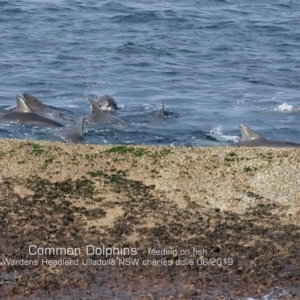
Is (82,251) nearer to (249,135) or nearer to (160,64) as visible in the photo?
(249,135)

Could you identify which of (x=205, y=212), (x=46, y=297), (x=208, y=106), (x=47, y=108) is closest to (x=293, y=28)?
(x=208, y=106)

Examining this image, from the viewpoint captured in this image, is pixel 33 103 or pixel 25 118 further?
pixel 33 103

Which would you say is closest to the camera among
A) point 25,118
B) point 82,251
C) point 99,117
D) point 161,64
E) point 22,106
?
point 82,251

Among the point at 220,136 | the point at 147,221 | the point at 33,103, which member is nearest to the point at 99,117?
the point at 33,103

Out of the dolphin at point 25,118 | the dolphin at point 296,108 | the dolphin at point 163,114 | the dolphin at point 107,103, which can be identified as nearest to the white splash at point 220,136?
the dolphin at point 163,114

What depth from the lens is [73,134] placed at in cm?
1711

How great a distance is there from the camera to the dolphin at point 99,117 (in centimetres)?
1895

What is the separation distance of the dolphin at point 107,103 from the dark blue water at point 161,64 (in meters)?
0.30

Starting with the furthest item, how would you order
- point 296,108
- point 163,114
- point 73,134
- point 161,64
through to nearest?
1. point 161,64
2. point 296,108
3. point 163,114
4. point 73,134

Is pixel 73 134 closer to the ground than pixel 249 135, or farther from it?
closer to the ground

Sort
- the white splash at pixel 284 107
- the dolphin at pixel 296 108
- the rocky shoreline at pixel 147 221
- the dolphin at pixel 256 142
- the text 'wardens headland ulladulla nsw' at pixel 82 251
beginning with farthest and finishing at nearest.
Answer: the white splash at pixel 284 107, the dolphin at pixel 296 108, the dolphin at pixel 256 142, the text 'wardens headland ulladulla nsw' at pixel 82 251, the rocky shoreline at pixel 147 221

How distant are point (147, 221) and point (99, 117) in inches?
336

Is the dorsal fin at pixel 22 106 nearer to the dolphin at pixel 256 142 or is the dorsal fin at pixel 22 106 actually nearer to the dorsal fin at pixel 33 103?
the dorsal fin at pixel 33 103

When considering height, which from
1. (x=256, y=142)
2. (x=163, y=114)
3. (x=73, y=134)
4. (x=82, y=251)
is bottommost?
(x=163, y=114)
